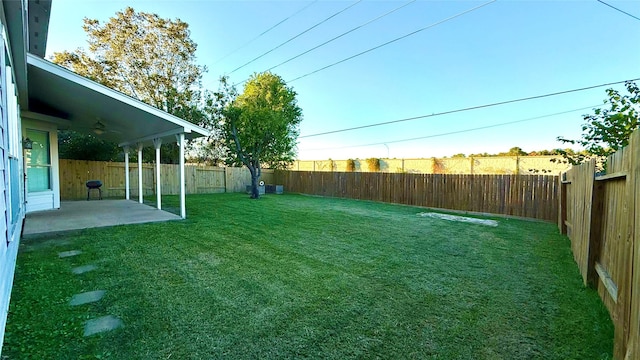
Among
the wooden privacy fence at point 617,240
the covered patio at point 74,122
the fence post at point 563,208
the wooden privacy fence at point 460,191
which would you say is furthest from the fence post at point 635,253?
the wooden privacy fence at point 460,191

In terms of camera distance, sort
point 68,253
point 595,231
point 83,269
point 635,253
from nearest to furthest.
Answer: point 635,253, point 595,231, point 83,269, point 68,253

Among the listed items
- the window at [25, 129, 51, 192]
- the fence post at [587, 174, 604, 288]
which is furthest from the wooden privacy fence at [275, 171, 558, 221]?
the window at [25, 129, 51, 192]

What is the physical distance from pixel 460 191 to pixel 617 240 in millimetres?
7257

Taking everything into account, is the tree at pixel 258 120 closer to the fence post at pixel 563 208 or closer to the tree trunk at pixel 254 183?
the tree trunk at pixel 254 183

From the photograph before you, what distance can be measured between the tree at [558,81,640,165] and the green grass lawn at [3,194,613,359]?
175 centimetres

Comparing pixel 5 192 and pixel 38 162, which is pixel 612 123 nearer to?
pixel 5 192

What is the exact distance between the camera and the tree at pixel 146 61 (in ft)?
44.2

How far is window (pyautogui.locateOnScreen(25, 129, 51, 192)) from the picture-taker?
254 inches

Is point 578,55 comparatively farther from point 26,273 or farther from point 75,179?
point 75,179

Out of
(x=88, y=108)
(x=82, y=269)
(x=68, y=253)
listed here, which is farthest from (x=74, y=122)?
(x=82, y=269)

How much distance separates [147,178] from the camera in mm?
12836

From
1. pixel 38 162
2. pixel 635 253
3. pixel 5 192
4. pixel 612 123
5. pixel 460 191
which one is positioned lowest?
pixel 460 191

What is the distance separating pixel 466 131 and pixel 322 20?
38.4ft

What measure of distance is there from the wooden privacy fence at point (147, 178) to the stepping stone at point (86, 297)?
34.7 feet
